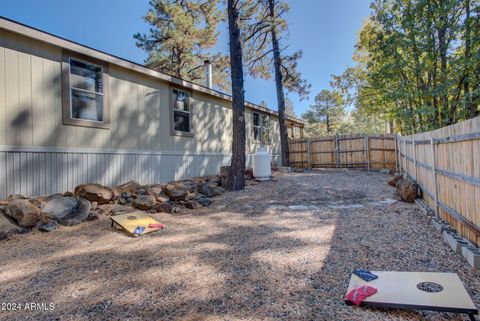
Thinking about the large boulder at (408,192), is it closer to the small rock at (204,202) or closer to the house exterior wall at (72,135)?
the small rock at (204,202)

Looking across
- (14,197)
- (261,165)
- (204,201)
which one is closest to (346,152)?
(261,165)

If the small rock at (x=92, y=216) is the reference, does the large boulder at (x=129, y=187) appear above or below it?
above

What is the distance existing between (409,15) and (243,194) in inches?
340

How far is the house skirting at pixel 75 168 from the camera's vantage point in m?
4.92

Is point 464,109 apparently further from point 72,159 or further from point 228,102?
point 72,159

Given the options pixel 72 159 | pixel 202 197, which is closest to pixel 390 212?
pixel 202 197

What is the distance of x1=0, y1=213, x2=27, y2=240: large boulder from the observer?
12.9ft

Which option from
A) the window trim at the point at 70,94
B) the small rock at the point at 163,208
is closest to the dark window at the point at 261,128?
the window trim at the point at 70,94

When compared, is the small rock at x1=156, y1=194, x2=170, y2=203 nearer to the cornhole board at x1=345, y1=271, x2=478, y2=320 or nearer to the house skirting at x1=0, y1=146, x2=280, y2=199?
the house skirting at x1=0, y1=146, x2=280, y2=199

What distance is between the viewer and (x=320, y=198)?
664 centimetres

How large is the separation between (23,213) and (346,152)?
13.3 meters

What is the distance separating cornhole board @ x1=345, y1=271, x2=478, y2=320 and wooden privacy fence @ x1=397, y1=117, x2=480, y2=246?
3.40 ft

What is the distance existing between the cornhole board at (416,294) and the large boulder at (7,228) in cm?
456

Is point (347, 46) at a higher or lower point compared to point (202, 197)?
higher
